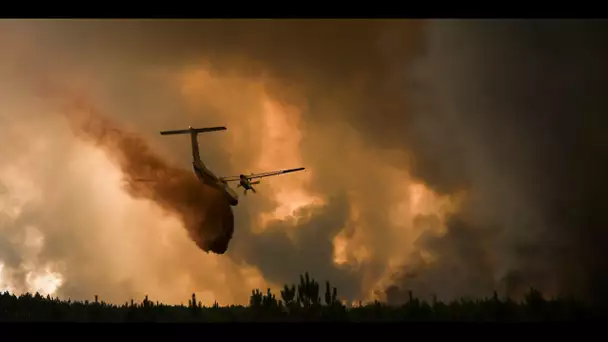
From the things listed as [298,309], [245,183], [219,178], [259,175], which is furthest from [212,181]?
[298,309]

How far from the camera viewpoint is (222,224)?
20.6ft

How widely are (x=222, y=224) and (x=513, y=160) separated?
3111mm

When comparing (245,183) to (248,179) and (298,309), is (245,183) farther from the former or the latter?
(298,309)

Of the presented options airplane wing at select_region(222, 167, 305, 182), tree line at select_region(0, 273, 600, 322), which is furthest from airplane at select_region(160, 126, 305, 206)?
tree line at select_region(0, 273, 600, 322)

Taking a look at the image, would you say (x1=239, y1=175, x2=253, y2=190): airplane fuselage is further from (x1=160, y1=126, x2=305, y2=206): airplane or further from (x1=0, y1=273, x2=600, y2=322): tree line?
(x1=0, y1=273, x2=600, y2=322): tree line

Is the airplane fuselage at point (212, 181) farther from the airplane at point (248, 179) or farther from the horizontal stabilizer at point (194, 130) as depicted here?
the horizontal stabilizer at point (194, 130)

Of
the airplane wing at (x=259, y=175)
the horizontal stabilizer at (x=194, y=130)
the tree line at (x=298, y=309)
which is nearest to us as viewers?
the tree line at (x=298, y=309)

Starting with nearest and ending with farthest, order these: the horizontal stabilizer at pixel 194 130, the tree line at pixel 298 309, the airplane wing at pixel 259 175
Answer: the tree line at pixel 298 309
the horizontal stabilizer at pixel 194 130
the airplane wing at pixel 259 175

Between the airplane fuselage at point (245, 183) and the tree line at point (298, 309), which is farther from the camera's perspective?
the airplane fuselage at point (245, 183)

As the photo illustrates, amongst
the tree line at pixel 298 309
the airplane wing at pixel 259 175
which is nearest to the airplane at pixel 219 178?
the airplane wing at pixel 259 175

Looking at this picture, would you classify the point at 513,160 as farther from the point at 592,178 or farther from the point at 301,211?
the point at 301,211

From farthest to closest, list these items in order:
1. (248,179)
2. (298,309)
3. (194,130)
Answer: (248,179) → (194,130) → (298,309)
